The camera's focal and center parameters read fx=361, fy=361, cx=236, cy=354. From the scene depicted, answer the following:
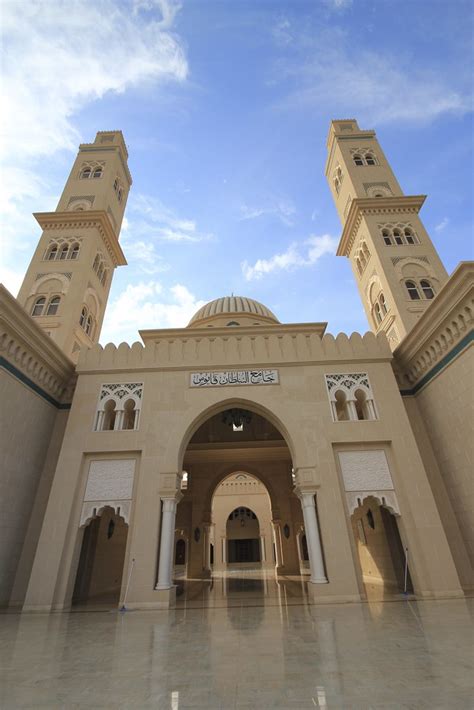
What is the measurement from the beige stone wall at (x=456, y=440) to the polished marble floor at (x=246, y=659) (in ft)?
8.14

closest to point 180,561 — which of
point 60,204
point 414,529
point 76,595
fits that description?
point 76,595

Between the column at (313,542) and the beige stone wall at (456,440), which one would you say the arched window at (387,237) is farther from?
the column at (313,542)

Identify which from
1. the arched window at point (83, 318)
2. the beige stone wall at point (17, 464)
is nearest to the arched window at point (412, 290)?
the arched window at point (83, 318)

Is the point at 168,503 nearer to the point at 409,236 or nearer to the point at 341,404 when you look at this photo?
the point at 341,404

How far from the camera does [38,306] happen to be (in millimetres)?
15633

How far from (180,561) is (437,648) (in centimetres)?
2394

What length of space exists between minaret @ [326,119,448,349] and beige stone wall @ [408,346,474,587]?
5.36 meters

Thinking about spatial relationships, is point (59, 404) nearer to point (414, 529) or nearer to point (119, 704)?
point (119, 704)

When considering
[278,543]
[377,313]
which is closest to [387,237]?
[377,313]

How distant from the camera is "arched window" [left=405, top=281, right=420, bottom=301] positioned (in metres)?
15.4

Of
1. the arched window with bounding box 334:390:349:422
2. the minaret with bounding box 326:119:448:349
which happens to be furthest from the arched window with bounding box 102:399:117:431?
the minaret with bounding box 326:119:448:349

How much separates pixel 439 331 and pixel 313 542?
19.9 ft

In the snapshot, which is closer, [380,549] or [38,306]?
[380,549]

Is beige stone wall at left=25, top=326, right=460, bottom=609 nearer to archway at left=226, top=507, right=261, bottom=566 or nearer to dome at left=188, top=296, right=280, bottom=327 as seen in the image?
dome at left=188, top=296, right=280, bottom=327
